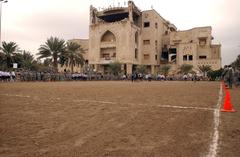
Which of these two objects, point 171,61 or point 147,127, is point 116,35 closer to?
point 171,61

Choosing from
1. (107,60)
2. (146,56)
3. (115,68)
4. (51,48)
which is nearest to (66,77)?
(51,48)

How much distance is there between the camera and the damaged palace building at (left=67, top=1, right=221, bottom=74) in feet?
206

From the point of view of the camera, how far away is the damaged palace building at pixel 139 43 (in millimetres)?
62938

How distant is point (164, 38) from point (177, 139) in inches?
2836

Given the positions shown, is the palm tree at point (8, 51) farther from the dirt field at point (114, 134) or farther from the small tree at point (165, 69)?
the dirt field at point (114, 134)

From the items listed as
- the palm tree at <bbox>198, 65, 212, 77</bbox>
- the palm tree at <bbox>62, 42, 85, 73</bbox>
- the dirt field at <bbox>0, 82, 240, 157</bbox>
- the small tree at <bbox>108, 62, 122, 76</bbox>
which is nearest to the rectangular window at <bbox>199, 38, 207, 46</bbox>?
the palm tree at <bbox>198, 65, 212, 77</bbox>

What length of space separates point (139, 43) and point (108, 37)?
8094 millimetres

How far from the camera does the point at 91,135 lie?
15.2ft

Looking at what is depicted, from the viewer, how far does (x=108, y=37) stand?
220 ft

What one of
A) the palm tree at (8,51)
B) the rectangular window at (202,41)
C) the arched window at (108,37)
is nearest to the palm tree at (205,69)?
the rectangular window at (202,41)

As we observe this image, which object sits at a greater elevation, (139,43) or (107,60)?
(139,43)

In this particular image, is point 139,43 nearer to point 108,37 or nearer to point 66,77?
point 108,37

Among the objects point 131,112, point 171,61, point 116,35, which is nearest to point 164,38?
point 171,61

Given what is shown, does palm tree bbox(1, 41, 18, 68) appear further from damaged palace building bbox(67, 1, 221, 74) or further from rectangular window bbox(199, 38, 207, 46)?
rectangular window bbox(199, 38, 207, 46)
